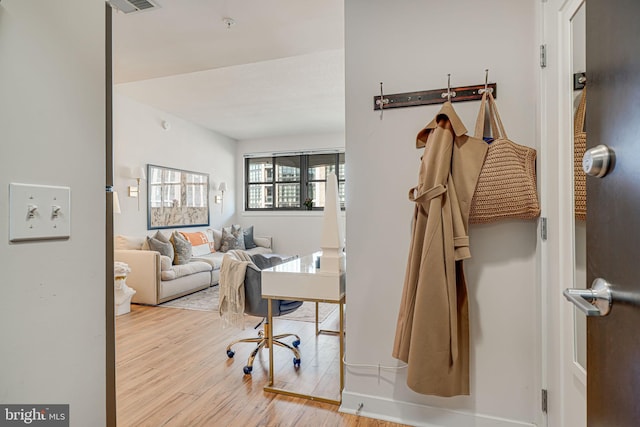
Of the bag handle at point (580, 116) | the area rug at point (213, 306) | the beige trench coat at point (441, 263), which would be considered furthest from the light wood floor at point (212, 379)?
the bag handle at point (580, 116)

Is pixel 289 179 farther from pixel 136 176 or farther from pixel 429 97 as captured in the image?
pixel 429 97

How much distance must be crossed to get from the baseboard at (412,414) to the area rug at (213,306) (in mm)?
1732

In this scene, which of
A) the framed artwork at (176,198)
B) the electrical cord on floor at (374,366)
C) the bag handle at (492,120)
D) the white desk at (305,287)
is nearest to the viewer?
the bag handle at (492,120)

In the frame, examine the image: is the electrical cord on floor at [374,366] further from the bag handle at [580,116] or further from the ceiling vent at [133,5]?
the ceiling vent at [133,5]

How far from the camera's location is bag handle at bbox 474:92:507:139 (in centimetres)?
159

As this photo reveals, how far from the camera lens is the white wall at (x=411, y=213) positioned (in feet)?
5.29

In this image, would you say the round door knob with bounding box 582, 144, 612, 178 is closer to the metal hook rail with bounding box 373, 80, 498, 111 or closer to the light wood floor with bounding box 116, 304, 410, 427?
the metal hook rail with bounding box 373, 80, 498, 111

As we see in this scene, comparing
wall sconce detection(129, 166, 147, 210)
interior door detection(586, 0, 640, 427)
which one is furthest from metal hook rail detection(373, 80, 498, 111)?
wall sconce detection(129, 166, 147, 210)

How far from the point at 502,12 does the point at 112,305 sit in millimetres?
2067

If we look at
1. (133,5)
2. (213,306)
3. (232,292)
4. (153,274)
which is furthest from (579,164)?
(153,274)

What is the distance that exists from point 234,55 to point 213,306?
284cm

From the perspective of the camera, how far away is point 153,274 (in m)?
4.05
